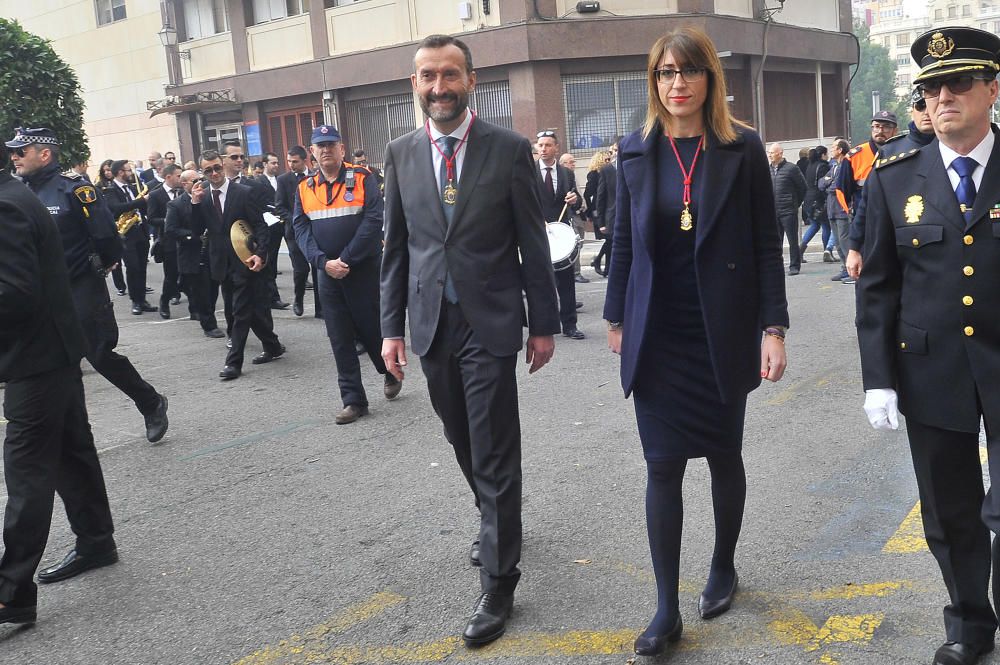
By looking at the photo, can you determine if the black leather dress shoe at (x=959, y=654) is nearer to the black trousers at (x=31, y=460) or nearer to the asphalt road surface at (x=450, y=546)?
the asphalt road surface at (x=450, y=546)

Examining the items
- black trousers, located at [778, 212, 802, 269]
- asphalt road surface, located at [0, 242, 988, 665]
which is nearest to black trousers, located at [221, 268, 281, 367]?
asphalt road surface, located at [0, 242, 988, 665]

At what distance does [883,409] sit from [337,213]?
17.8ft

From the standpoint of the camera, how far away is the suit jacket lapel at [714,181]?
3516mm

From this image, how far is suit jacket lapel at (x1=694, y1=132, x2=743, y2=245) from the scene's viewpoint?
11.5 feet

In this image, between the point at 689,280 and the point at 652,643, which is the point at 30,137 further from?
the point at 652,643

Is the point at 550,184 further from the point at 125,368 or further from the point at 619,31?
the point at 619,31

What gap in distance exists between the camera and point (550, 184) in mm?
11281

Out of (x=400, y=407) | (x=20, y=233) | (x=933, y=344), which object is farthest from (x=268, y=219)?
(x=933, y=344)

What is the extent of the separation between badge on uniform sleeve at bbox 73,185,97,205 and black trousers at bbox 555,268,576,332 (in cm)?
449

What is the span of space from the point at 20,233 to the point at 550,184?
7.53m

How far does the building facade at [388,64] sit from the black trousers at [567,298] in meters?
12.5

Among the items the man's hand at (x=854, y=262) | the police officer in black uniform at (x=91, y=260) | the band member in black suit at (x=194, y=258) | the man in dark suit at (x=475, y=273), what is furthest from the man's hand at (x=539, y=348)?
the band member in black suit at (x=194, y=258)

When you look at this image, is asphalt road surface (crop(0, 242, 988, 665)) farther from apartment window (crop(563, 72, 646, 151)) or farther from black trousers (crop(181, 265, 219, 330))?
apartment window (crop(563, 72, 646, 151))

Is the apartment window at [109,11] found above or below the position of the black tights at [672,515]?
above
